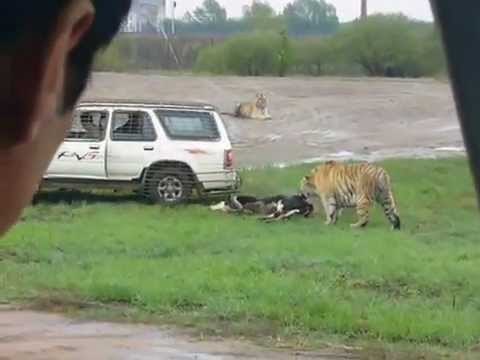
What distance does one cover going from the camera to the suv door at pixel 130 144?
10875mm

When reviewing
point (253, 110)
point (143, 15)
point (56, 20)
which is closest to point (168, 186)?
point (253, 110)

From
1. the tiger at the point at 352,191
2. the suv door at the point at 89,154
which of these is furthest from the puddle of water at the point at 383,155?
the tiger at the point at 352,191

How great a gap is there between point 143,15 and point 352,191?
31.4ft

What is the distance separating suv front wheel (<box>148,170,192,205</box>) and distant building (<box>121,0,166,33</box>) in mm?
9930

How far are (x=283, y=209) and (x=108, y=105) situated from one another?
199 cm

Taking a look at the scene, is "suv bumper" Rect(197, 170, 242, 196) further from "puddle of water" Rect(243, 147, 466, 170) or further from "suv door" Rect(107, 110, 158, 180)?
"puddle of water" Rect(243, 147, 466, 170)

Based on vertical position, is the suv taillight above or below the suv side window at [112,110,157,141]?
below

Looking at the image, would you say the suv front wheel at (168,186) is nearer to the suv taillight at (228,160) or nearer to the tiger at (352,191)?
the suv taillight at (228,160)

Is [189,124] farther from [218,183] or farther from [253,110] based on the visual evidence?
[253,110]

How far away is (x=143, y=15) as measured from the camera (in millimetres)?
662

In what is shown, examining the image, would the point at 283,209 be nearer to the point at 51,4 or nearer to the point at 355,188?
the point at 355,188

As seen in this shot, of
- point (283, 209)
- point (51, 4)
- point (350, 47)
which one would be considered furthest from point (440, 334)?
point (51, 4)

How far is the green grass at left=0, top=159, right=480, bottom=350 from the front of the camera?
19.2 feet

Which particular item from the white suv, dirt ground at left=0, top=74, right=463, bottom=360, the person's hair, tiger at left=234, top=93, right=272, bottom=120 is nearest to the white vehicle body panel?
the white suv
